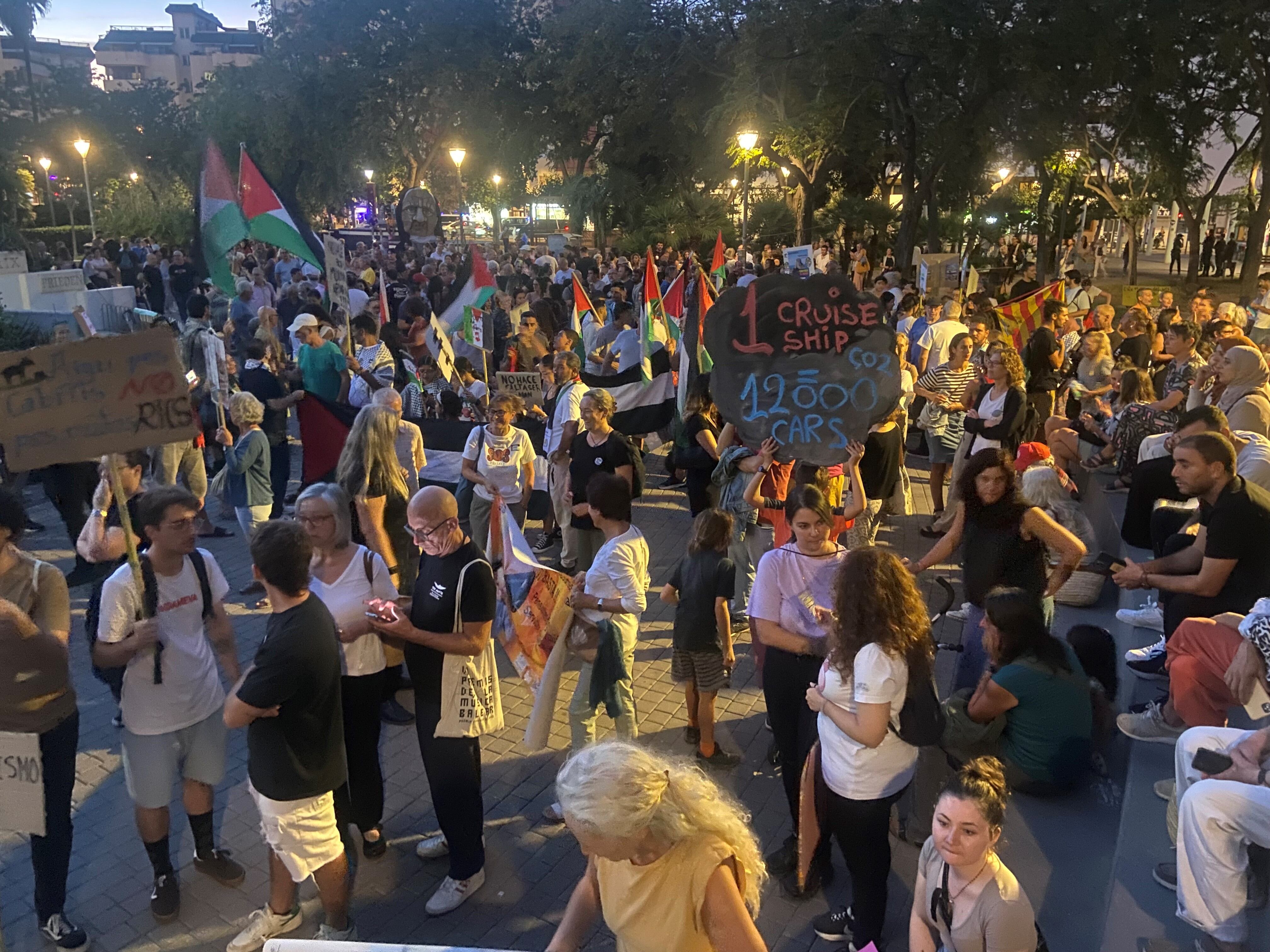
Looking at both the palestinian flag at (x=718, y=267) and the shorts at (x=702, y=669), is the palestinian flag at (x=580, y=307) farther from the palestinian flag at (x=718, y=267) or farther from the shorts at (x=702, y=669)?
the shorts at (x=702, y=669)

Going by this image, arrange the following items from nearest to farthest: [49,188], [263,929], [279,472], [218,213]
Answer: [263,929] → [218,213] → [279,472] → [49,188]

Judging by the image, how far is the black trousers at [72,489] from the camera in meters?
8.02

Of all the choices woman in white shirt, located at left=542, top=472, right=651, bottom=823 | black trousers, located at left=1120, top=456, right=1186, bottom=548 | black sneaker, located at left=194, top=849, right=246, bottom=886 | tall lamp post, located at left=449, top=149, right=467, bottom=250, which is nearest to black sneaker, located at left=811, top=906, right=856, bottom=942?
woman in white shirt, located at left=542, top=472, right=651, bottom=823

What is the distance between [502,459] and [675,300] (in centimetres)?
516

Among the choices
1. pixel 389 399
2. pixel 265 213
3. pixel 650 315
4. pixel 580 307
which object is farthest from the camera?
pixel 580 307

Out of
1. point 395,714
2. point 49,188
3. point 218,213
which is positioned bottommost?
Result: point 395,714

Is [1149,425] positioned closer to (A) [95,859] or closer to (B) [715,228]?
(A) [95,859]

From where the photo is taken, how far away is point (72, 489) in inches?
318

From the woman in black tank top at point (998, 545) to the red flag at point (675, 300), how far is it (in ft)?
22.1

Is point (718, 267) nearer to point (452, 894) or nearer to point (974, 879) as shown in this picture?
point (452, 894)

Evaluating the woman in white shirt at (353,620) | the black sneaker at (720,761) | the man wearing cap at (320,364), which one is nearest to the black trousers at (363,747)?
the woman in white shirt at (353,620)

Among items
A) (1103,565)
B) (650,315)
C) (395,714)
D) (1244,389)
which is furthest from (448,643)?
(650,315)

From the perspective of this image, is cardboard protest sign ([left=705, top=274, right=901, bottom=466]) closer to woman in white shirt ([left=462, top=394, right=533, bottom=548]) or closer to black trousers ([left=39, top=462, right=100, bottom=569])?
woman in white shirt ([left=462, top=394, right=533, bottom=548])

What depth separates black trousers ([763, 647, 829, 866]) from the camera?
13.6 ft
